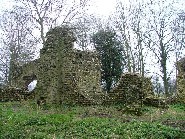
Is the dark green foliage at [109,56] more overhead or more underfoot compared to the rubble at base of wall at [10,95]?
more overhead

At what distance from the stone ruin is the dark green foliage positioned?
712cm

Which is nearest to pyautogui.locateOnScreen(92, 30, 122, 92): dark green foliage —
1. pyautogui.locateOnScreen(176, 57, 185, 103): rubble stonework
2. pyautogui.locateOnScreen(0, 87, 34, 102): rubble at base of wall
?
pyautogui.locateOnScreen(176, 57, 185, 103): rubble stonework

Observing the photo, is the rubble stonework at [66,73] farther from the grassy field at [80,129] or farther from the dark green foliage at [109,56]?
the dark green foliage at [109,56]

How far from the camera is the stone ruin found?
1825 cm

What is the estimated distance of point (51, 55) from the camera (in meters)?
19.1

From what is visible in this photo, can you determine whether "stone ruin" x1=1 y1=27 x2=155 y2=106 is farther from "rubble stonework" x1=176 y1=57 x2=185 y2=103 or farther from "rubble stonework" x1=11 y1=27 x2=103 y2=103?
"rubble stonework" x1=176 y1=57 x2=185 y2=103

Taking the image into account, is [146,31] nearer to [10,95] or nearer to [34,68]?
[34,68]

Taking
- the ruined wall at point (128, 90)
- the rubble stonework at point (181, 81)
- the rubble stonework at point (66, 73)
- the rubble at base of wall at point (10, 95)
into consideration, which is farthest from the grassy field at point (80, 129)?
the rubble stonework at point (181, 81)

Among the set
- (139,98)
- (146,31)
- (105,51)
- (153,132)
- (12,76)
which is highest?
(146,31)

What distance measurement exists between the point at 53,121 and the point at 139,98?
7.14 metres

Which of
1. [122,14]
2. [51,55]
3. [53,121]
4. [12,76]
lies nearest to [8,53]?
[12,76]

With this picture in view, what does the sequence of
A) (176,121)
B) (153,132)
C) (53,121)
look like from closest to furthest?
1. (153,132)
2. (53,121)
3. (176,121)

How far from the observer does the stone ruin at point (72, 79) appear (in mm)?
18250

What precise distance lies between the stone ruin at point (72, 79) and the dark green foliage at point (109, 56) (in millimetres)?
7119
